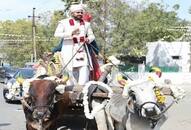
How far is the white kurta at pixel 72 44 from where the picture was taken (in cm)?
981

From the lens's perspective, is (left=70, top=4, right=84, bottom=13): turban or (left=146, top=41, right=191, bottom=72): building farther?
(left=146, top=41, right=191, bottom=72): building

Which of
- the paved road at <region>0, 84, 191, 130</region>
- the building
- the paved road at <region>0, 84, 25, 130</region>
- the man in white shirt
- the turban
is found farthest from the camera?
the building

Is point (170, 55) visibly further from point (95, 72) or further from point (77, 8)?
point (77, 8)

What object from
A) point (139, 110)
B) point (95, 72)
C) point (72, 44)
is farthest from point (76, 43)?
point (139, 110)

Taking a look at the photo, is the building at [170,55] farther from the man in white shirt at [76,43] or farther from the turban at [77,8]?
the turban at [77,8]

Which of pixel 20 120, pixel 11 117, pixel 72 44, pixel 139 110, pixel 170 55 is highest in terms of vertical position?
pixel 72 44

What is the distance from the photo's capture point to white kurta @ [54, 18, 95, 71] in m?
9.81

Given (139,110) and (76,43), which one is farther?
(76,43)

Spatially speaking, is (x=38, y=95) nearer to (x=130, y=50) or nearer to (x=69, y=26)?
(x=69, y=26)

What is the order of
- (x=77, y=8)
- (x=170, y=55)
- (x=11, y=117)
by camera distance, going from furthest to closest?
(x=170, y=55)
(x=11, y=117)
(x=77, y=8)

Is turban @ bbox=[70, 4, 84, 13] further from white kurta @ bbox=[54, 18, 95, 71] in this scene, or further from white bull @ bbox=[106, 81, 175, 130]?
white bull @ bbox=[106, 81, 175, 130]

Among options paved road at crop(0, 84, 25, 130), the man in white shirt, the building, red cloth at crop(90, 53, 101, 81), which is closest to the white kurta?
the man in white shirt

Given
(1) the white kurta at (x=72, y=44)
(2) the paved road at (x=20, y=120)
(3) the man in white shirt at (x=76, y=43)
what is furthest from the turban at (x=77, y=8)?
(2) the paved road at (x=20, y=120)

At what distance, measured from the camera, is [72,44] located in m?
9.95
